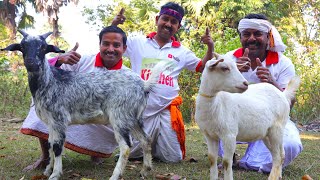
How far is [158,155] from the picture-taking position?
478 cm

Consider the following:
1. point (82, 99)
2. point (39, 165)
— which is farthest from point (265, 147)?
point (39, 165)

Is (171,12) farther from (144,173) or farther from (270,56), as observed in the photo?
(144,173)

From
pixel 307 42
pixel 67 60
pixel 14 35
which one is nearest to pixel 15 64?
pixel 14 35

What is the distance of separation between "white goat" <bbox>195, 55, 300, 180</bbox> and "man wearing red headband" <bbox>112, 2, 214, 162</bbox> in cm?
138

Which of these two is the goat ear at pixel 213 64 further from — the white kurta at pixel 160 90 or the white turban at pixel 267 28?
the white kurta at pixel 160 90

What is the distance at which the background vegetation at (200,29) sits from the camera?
1040 cm

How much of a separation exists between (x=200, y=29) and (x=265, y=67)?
12199 millimetres

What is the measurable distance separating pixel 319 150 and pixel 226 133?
3.25 m

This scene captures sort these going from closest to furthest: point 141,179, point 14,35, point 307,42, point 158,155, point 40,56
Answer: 1. point 40,56
2. point 141,179
3. point 158,155
4. point 307,42
5. point 14,35

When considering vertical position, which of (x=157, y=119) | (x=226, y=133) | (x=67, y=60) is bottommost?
(x=157, y=119)

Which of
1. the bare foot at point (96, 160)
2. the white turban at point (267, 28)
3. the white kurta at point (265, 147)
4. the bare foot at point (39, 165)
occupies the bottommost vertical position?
the bare foot at point (96, 160)

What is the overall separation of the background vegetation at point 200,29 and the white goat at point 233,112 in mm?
6073

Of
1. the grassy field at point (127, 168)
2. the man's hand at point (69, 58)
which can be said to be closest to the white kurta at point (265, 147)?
the grassy field at point (127, 168)

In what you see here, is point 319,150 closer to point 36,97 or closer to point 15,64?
point 36,97
